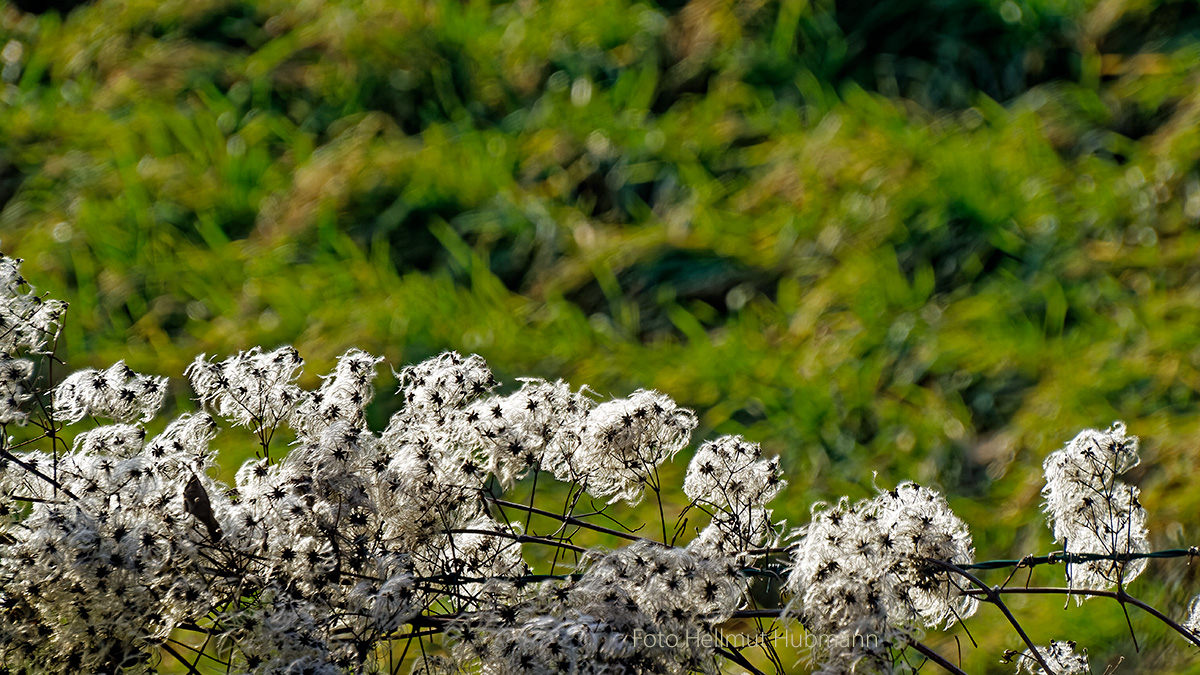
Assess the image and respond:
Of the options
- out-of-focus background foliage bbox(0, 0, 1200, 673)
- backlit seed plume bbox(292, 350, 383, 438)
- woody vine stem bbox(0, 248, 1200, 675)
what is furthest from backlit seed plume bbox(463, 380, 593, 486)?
out-of-focus background foliage bbox(0, 0, 1200, 673)

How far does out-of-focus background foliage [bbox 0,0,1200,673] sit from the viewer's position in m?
3.43

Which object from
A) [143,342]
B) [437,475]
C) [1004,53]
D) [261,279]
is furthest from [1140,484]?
[143,342]

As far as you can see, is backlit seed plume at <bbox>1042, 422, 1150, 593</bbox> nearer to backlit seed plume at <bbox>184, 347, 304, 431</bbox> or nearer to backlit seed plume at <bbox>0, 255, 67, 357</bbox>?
backlit seed plume at <bbox>184, 347, 304, 431</bbox>

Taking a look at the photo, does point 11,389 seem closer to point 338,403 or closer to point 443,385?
point 338,403

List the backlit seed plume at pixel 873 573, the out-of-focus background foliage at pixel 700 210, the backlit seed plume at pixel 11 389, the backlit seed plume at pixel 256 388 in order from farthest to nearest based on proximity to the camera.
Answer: the out-of-focus background foliage at pixel 700 210, the backlit seed plume at pixel 256 388, the backlit seed plume at pixel 11 389, the backlit seed plume at pixel 873 573

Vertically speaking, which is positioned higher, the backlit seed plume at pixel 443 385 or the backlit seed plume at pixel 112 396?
the backlit seed plume at pixel 443 385

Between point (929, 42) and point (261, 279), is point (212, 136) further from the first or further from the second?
point (929, 42)

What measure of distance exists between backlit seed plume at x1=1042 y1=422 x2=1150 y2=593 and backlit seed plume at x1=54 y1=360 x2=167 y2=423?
1.03m

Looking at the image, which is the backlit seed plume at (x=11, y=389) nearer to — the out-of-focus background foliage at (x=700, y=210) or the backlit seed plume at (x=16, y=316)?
the backlit seed plume at (x=16, y=316)

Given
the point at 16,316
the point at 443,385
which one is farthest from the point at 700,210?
the point at 16,316

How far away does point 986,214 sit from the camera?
12.9 ft

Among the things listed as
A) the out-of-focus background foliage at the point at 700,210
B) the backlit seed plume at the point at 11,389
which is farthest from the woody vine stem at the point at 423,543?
the out-of-focus background foliage at the point at 700,210

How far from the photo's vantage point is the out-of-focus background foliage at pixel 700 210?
3.43m

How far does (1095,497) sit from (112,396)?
3.69 feet
